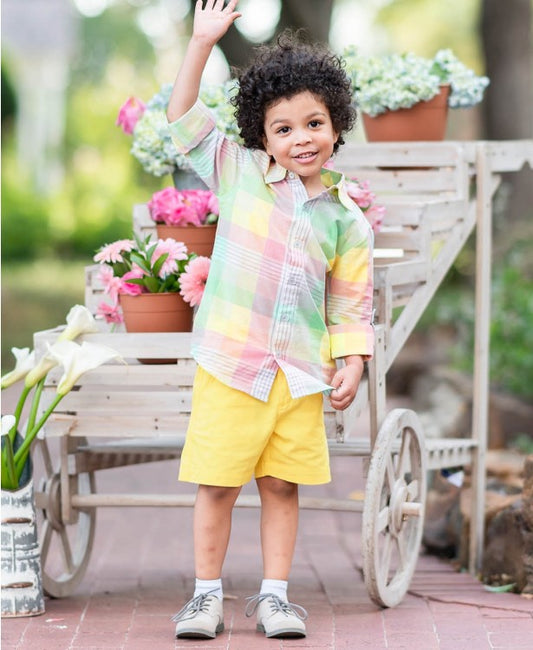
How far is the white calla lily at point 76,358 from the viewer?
3676mm

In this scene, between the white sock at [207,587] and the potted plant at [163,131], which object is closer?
the white sock at [207,587]

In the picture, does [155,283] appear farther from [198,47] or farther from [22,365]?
[198,47]

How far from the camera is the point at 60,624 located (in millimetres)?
3842

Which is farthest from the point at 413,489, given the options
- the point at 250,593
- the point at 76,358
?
the point at 76,358

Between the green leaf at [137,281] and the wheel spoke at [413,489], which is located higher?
the green leaf at [137,281]

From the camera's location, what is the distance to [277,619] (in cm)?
358

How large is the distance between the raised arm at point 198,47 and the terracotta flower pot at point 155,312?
2.22ft

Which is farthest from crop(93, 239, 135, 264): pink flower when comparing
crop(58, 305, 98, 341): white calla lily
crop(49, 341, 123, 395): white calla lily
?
crop(49, 341, 123, 395): white calla lily

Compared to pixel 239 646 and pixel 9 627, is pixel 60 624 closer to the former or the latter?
pixel 9 627

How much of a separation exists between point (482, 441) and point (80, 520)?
1646 mm

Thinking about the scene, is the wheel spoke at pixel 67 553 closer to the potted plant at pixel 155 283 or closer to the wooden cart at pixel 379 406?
the wooden cart at pixel 379 406

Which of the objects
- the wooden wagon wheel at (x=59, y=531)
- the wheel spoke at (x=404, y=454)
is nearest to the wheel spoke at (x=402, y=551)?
the wheel spoke at (x=404, y=454)

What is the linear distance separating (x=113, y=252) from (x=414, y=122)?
161cm

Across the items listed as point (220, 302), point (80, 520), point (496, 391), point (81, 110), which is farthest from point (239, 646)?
point (81, 110)
